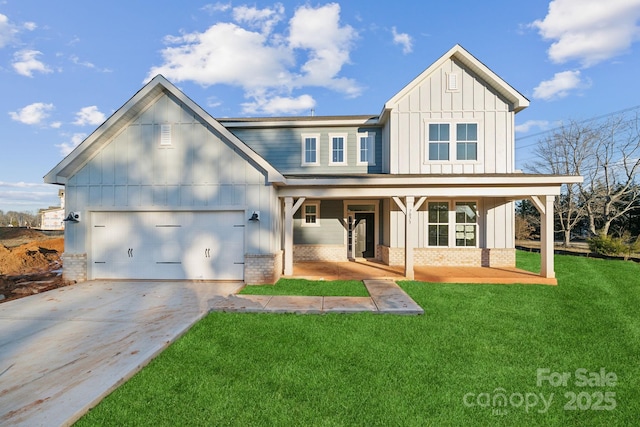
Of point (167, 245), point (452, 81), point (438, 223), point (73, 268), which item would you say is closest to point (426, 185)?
point (438, 223)

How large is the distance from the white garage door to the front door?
5578mm

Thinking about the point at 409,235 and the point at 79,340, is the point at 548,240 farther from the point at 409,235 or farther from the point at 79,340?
the point at 79,340

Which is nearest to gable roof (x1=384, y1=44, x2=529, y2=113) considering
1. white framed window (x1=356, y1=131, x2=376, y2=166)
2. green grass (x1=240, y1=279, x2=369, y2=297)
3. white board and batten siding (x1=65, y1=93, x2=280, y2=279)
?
white framed window (x1=356, y1=131, x2=376, y2=166)

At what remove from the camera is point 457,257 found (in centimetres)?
1137

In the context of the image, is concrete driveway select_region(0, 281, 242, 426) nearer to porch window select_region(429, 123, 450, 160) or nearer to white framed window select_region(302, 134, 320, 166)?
white framed window select_region(302, 134, 320, 166)

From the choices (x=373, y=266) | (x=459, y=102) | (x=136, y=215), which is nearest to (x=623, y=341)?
(x=373, y=266)

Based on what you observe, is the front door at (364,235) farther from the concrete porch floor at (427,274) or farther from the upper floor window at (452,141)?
the upper floor window at (452,141)

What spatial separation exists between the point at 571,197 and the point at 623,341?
24.8 metres

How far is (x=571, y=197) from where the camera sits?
2392 centimetres

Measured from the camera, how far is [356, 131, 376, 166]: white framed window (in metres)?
12.7

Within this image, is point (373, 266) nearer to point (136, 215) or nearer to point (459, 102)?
point (459, 102)

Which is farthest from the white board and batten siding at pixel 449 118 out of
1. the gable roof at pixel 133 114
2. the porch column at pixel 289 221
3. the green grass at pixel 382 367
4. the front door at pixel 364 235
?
the green grass at pixel 382 367

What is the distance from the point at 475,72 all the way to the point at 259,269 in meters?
10.5

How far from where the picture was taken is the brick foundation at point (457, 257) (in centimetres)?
1119
